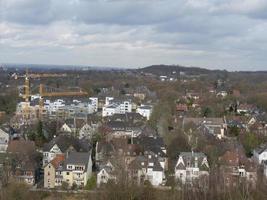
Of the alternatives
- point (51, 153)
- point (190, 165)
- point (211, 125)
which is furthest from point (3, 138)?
point (211, 125)

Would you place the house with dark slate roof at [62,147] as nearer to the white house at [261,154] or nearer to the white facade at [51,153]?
the white facade at [51,153]

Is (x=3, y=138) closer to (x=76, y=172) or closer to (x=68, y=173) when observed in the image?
(x=68, y=173)

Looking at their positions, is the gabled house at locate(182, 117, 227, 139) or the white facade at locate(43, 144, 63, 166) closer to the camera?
the white facade at locate(43, 144, 63, 166)

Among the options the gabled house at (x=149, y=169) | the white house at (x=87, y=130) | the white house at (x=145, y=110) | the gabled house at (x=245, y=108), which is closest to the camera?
the gabled house at (x=149, y=169)

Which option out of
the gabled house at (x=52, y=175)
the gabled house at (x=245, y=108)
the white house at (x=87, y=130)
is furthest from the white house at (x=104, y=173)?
the gabled house at (x=245, y=108)

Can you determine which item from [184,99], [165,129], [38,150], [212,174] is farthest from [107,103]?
[212,174]

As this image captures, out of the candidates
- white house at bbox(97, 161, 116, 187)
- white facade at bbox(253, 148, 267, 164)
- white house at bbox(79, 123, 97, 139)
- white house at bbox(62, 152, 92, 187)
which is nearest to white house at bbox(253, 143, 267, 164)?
white facade at bbox(253, 148, 267, 164)

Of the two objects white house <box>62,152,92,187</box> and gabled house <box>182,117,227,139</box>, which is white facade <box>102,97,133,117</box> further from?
white house <box>62,152,92,187</box>

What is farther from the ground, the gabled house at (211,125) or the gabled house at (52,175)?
the gabled house at (211,125)

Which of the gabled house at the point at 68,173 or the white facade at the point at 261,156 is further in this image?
the white facade at the point at 261,156

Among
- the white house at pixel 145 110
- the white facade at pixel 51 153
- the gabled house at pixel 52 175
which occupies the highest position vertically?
the white house at pixel 145 110
